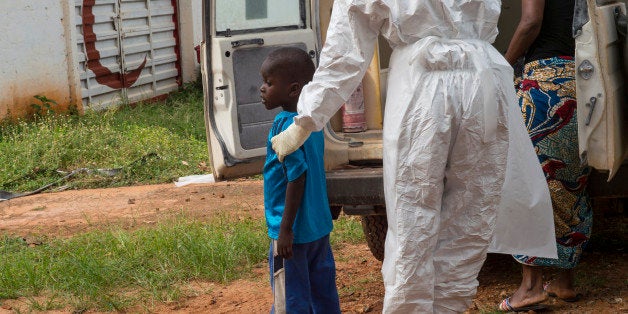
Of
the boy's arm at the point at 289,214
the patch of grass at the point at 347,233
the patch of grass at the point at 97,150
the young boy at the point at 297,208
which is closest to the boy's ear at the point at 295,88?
the young boy at the point at 297,208

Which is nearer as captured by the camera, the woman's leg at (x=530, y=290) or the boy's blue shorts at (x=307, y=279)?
the boy's blue shorts at (x=307, y=279)

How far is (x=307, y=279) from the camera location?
140 inches

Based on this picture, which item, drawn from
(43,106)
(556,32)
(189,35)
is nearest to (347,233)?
(556,32)

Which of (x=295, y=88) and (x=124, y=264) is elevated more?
(x=295, y=88)

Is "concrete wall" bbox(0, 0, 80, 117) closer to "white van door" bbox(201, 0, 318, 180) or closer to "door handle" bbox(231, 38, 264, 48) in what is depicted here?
"white van door" bbox(201, 0, 318, 180)

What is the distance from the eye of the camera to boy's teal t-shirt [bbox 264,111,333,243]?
3502mm

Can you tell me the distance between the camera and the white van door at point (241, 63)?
5.09 metres

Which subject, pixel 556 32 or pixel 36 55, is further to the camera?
pixel 36 55

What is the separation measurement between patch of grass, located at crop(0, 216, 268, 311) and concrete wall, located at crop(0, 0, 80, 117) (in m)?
4.01

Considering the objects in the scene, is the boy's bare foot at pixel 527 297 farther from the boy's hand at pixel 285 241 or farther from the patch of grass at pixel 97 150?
the patch of grass at pixel 97 150

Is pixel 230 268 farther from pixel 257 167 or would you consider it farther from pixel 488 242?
pixel 488 242

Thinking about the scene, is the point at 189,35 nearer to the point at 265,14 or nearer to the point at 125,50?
the point at 125,50

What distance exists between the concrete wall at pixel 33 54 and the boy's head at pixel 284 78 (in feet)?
21.3

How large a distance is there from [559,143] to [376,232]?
1.08 metres
